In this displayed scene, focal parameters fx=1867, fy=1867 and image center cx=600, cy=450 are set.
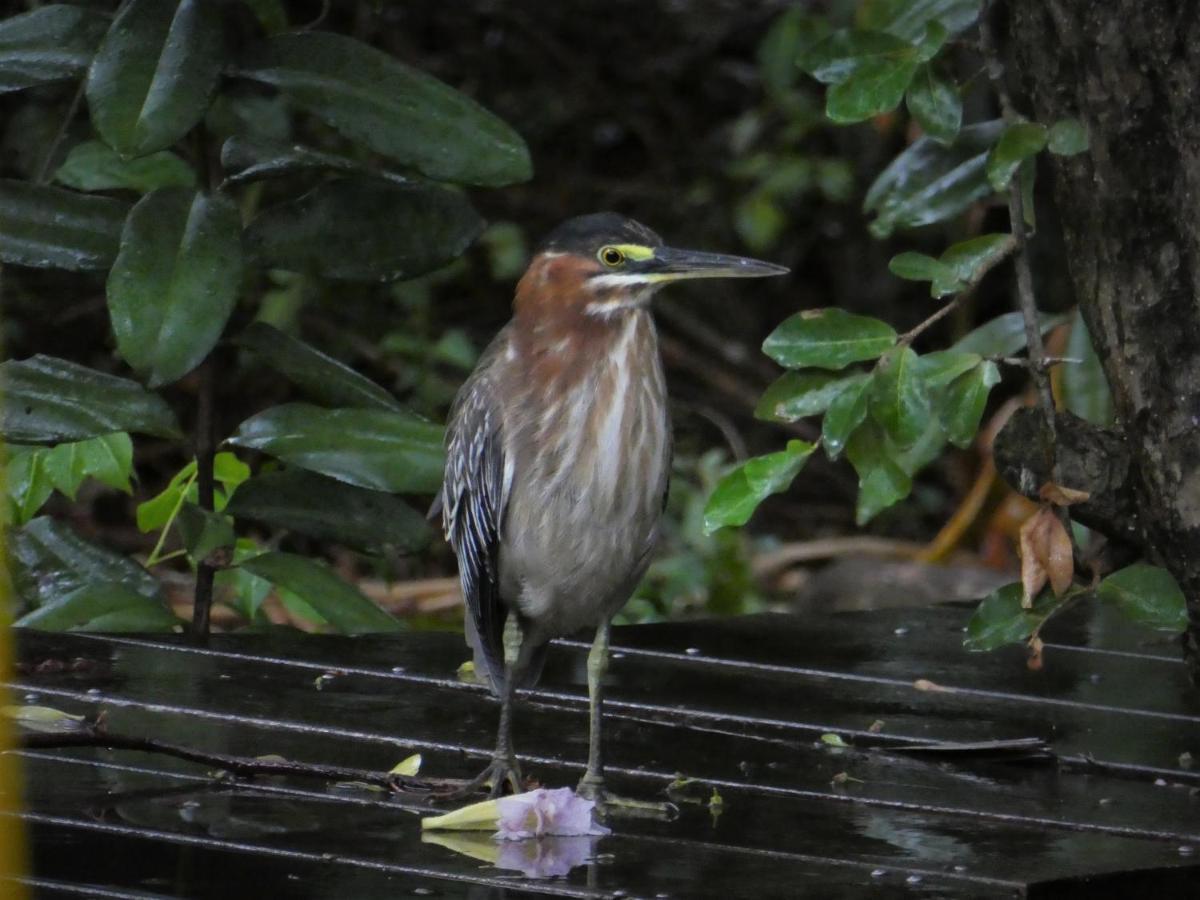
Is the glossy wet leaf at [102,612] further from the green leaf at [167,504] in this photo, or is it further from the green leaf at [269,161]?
the green leaf at [269,161]

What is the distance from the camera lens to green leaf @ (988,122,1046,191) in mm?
3156

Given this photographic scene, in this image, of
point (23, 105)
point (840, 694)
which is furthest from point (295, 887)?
point (23, 105)

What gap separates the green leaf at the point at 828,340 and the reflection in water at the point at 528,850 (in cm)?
99

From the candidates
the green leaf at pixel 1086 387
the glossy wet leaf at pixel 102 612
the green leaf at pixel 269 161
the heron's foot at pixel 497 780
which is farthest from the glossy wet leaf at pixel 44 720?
the green leaf at pixel 1086 387

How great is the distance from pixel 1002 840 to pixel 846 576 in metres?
4.96

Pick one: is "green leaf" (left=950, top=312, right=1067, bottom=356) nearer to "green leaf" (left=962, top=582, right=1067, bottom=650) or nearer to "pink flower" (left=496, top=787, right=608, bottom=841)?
"green leaf" (left=962, top=582, right=1067, bottom=650)

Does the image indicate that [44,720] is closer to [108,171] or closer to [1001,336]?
[108,171]

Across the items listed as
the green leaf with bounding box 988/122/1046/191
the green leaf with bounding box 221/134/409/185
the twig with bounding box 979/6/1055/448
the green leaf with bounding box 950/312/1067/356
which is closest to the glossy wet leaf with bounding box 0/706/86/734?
the green leaf with bounding box 221/134/409/185

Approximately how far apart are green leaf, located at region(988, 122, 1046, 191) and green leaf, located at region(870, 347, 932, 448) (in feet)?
1.13

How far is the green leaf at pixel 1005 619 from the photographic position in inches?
128

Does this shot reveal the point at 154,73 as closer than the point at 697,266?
No

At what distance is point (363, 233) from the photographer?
14.7 feet

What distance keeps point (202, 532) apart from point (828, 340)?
164 cm

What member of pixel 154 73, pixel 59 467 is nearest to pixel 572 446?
pixel 154 73
